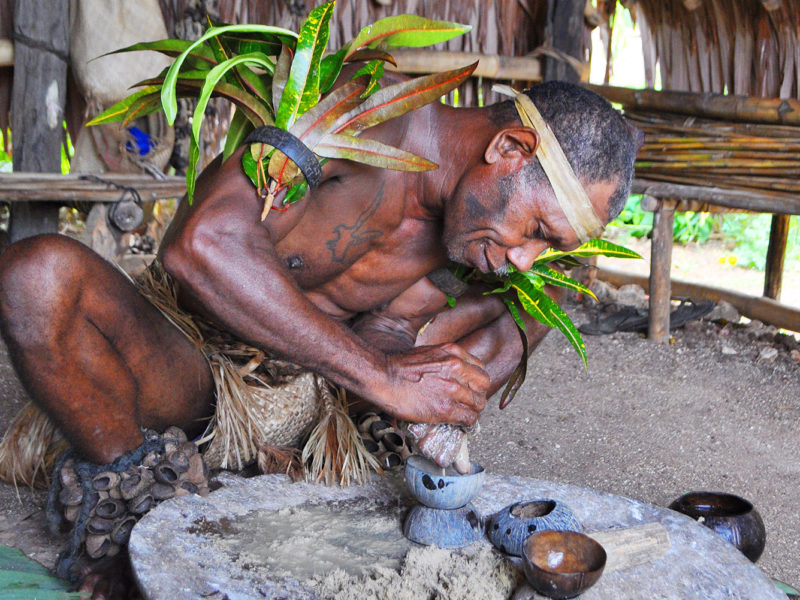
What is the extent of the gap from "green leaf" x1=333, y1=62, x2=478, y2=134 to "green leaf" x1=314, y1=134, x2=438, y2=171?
0.11ft

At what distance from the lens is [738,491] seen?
279 cm

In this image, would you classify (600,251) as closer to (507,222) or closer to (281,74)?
(507,222)

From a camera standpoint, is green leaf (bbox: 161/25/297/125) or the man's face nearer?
green leaf (bbox: 161/25/297/125)

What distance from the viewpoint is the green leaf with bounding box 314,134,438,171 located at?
6.19 ft

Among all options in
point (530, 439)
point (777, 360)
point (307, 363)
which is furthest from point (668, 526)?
point (777, 360)

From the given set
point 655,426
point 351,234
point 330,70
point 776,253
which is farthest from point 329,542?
point 776,253

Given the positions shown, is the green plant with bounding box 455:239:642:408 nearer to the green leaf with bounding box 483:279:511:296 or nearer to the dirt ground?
the green leaf with bounding box 483:279:511:296

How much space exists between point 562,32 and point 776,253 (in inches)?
69.5

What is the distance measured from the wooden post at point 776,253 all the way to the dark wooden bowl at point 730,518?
9.72 feet

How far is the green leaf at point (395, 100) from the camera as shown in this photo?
75.5 inches

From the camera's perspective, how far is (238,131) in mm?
2041

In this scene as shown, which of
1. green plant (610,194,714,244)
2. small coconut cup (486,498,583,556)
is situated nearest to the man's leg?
small coconut cup (486,498,583,556)

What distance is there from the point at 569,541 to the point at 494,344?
41.5 inches

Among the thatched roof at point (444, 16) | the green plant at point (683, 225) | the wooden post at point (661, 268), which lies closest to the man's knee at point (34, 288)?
the thatched roof at point (444, 16)
